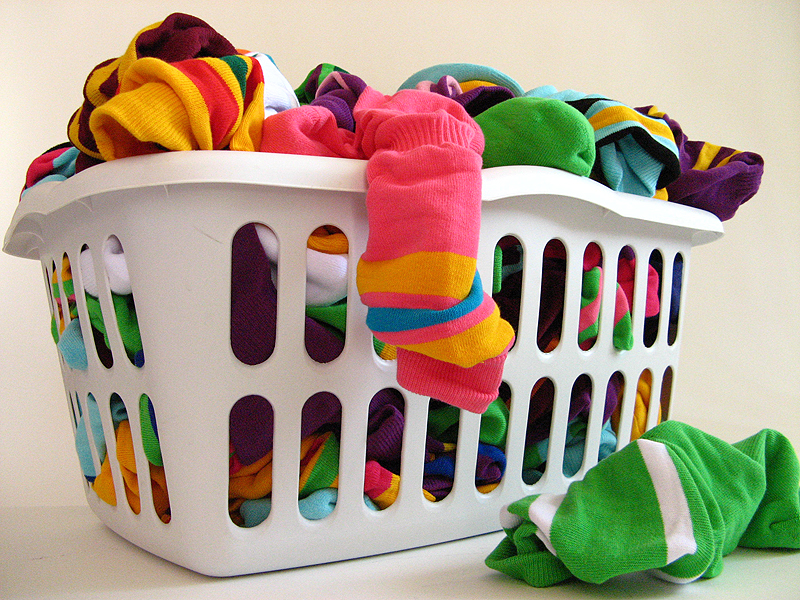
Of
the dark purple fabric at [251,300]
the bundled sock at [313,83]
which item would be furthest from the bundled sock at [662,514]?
the bundled sock at [313,83]

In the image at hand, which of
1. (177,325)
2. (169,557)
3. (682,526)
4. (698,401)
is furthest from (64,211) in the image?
(698,401)

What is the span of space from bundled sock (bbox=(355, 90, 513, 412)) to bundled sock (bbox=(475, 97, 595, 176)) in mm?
93

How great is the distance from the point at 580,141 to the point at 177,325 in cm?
36

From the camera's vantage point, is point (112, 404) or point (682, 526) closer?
point (682, 526)

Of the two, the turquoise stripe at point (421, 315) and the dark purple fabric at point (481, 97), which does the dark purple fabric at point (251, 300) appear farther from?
the dark purple fabric at point (481, 97)

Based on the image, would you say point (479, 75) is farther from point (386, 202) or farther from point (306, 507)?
point (306, 507)

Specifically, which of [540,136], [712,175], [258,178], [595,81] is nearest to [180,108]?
[258,178]

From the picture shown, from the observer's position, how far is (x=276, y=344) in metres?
0.48

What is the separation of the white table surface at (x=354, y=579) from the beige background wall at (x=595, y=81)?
41 cm

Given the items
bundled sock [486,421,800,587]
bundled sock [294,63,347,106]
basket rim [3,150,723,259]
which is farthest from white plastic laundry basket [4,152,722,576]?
bundled sock [294,63,347,106]

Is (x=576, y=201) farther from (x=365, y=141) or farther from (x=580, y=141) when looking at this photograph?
(x=365, y=141)

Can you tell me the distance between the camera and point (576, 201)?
579 millimetres

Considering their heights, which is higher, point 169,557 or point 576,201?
point 576,201

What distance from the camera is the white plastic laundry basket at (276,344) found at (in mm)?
454
